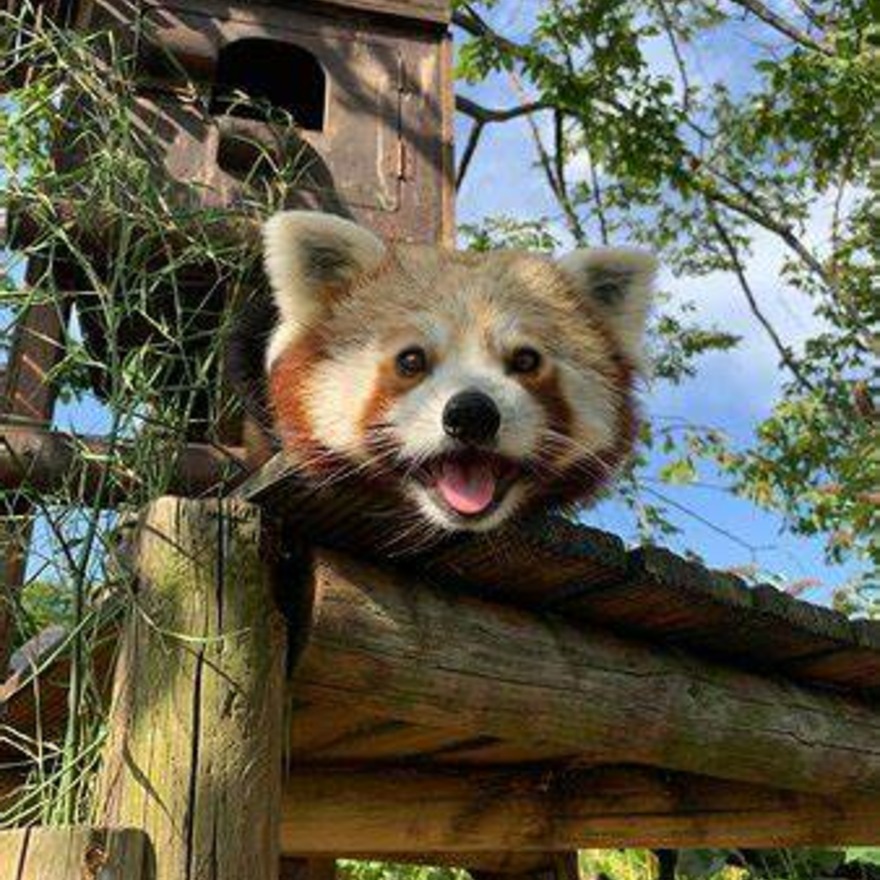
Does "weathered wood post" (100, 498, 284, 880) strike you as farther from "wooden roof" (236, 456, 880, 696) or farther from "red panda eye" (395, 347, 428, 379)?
"red panda eye" (395, 347, 428, 379)

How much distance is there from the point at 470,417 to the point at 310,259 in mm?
830

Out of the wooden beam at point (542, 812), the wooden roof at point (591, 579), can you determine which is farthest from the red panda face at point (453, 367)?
the wooden beam at point (542, 812)

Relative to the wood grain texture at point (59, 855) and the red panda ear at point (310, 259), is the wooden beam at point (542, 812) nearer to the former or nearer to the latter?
the red panda ear at point (310, 259)

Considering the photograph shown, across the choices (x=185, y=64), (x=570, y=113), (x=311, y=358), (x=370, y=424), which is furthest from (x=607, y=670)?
(x=570, y=113)

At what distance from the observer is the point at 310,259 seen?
2.98 meters

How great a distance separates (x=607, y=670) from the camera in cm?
237

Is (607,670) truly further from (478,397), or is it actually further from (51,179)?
(51,179)

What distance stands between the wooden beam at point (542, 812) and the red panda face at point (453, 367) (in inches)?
30.6

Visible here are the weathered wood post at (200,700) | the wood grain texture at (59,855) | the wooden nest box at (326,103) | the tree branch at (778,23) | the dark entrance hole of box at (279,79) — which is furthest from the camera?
the tree branch at (778,23)

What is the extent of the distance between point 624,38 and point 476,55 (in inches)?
36.9

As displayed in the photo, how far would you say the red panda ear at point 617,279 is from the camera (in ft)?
10.3

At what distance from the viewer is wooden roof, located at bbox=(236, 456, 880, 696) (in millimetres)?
2027

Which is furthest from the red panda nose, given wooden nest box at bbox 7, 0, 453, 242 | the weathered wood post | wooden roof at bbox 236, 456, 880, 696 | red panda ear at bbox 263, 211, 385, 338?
wooden nest box at bbox 7, 0, 453, 242

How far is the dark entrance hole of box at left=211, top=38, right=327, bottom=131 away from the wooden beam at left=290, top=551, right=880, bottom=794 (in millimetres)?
3362
